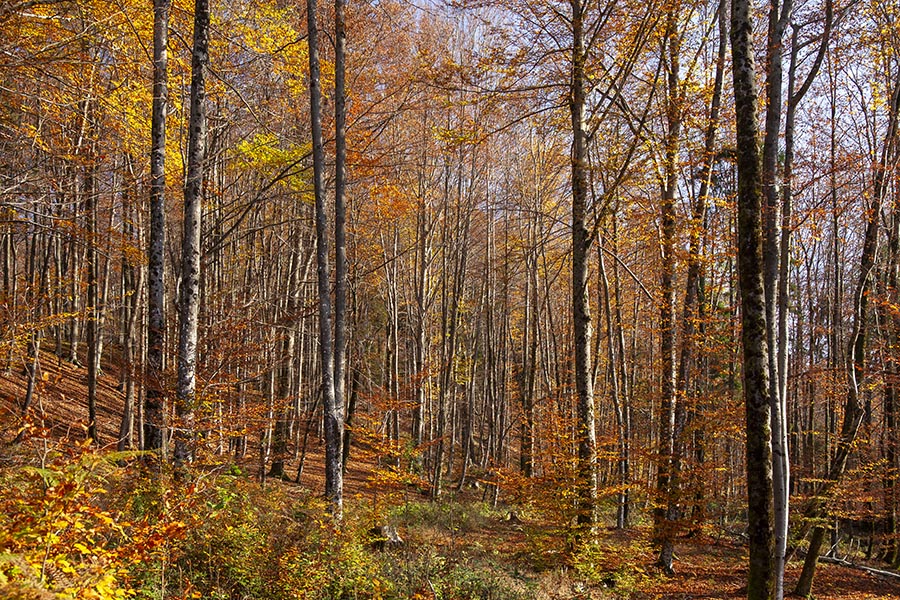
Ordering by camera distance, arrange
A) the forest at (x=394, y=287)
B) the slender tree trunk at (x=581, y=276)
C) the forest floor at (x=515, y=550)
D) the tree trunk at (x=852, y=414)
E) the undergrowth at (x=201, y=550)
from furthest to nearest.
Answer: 1. the tree trunk at (x=852, y=414)
2. the slender tree trunk at (x=581, y=276)
3. the forest floor at (x=515, y=550)
4. the forest at (x=394, y=287)
5. the undergrowth at (x=201, y=550)

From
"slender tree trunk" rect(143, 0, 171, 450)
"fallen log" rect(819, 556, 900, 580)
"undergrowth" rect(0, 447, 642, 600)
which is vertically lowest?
"fallen log" rect(819, 556, 900, 580)

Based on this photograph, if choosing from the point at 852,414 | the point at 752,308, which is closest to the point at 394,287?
the point at 852,414

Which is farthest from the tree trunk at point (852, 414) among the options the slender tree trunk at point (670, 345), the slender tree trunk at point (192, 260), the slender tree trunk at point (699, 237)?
the slender tree trunk at point (192, 260)

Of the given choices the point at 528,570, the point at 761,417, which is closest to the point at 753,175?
the point at 761,417

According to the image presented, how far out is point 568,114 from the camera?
10.2 m

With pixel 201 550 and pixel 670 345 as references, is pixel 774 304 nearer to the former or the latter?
pixel 670 345

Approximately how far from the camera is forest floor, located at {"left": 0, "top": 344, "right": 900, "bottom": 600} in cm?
707

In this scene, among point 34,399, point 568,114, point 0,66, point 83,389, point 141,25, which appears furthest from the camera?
point 83,389

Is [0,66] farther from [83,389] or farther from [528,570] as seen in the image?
[83,389]

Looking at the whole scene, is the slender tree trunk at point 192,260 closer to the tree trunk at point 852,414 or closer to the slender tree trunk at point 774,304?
the slender tree trunk at point 774,304

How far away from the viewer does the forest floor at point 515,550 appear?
23.2ft

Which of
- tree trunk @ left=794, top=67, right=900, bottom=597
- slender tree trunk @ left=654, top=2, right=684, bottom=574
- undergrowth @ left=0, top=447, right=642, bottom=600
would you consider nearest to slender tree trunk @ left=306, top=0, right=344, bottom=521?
undergrowth @ left=0, top=447, right=642, bottom=600

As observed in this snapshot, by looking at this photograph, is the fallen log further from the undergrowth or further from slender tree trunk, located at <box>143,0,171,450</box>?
slender tree trunk, located at <box>143,0,171,450</box>

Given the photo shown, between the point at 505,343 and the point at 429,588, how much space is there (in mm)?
15173
